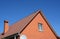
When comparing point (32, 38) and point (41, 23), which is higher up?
point (41, 23)

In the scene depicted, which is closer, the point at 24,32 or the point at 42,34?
the point at 24,32

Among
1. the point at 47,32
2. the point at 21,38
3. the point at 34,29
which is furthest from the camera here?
the point at 47,32

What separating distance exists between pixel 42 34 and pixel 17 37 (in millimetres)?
5300

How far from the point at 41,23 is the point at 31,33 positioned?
3337 millimetres

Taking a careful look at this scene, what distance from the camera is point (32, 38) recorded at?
30.5m

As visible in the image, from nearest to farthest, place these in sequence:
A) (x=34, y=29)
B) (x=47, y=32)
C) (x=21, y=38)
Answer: (x=21, y=38), (x=34, y=29), (x=47, y=32)

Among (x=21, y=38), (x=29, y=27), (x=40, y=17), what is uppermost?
(x=40, y=17)

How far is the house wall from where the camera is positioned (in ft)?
98.9

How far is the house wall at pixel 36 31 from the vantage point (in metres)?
30.1

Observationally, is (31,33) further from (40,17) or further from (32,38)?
(40,17)

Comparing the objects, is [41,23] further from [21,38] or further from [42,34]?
[21,38]

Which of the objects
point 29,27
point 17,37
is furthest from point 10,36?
point 29,27

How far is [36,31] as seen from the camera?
103 ft

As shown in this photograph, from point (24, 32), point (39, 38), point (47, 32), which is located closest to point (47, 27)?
point (47, 32)
